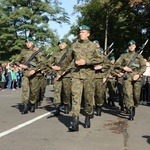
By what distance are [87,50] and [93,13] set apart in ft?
108

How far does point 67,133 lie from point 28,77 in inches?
127

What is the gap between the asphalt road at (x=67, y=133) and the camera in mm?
6363

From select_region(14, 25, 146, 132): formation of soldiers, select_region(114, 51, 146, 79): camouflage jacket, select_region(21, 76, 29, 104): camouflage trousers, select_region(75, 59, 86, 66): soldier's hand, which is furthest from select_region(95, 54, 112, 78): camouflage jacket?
select_region(75, 59, 86, 66): soldier's hand

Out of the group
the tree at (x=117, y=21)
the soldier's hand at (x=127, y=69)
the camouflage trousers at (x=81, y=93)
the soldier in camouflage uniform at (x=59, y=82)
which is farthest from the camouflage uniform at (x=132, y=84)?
the tree at (x=117, y=21)

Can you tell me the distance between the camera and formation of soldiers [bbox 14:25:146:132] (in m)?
7.68

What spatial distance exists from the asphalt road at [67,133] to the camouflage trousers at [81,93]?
445 millimetres

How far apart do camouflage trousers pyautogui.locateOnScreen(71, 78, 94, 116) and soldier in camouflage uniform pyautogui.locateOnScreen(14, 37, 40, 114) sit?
2673 mm

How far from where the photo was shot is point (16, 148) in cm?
608

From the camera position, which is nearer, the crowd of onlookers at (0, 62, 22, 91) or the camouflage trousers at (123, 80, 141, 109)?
the camouflage trousers at (123, 80, 141, 109)

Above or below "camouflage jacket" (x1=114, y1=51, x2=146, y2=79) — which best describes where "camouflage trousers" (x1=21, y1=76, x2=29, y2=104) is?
below

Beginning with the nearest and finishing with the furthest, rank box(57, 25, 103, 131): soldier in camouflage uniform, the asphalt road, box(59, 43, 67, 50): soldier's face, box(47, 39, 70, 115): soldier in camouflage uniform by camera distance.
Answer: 1. the asphalt road
2. box(57, 25, 103, 131): soldier in camouflage uniform
3. box(47, 39, 70, 115): soldier in camouflage uniform
4. box(59, 43, 67, 50): soldier's face

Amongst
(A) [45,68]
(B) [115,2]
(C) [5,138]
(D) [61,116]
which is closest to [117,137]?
(C) [5,138]

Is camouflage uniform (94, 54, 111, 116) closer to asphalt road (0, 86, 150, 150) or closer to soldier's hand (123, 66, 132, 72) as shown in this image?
asphalt road (0, 86, 150, 150)

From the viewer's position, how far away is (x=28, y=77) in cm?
1033
